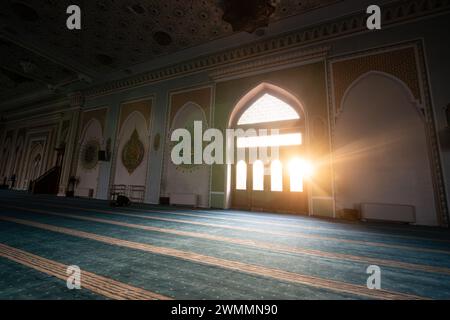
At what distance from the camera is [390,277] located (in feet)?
3.92

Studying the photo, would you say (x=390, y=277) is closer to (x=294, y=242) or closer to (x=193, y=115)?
(x=294, y=242)

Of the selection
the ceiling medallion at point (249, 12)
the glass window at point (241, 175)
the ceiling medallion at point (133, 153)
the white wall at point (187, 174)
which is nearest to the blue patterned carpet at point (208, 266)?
the glass window at point (241, 175)

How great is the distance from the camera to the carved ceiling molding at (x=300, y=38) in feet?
13.7

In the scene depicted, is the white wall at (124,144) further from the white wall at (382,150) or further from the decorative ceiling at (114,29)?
the white wall at (382,150)

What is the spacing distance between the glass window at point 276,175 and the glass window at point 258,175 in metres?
0.26

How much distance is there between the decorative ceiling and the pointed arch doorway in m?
1.78

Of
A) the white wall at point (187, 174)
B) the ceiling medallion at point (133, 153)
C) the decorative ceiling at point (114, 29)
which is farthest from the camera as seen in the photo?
the ceiling medallion at point (133, 153)

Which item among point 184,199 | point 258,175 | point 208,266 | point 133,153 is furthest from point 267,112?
point 208,266

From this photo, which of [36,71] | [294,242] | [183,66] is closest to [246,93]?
[183,66]

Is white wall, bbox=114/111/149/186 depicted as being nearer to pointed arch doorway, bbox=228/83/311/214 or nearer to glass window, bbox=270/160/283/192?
pointed arch doorway, bbox=228/83/311/214

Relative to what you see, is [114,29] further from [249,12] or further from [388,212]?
[388,212]

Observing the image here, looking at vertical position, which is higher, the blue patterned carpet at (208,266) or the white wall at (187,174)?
the white wall at (187,174)

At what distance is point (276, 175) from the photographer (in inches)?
210

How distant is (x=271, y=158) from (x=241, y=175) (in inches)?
36.3
